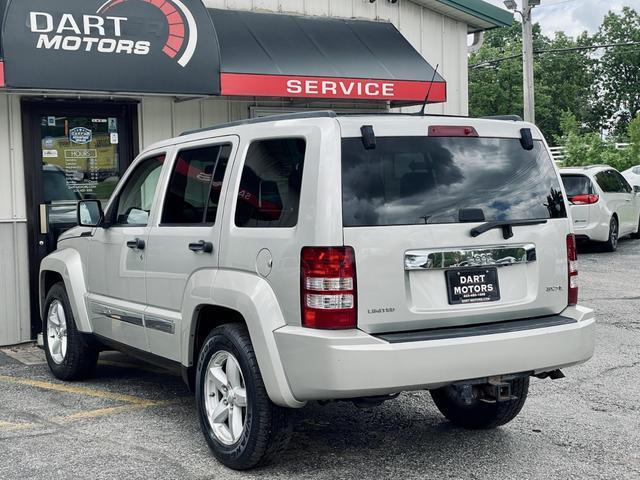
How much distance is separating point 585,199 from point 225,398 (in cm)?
1235

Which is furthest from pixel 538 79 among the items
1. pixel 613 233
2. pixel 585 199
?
pixel 585 199

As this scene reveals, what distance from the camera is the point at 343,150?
4.71m

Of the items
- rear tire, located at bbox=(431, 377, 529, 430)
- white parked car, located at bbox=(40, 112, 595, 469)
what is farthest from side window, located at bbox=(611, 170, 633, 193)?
white parked car, located at bbox=(40, 112, 595, 469)

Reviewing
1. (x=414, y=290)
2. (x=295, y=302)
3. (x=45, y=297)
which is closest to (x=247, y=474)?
(x=295, y=302)

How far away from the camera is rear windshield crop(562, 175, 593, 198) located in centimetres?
1636

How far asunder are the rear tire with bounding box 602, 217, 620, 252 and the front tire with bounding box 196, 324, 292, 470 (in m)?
12.7

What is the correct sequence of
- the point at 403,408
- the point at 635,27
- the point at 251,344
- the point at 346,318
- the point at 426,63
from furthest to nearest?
1. the point at 635,27
2. the point at 426,63
3. the point at 403,408
4. the point at 251,344
5. the point at 346,318

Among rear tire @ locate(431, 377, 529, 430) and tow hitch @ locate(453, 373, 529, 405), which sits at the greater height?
tow hitch @ locate(453, 373, 529, 405)

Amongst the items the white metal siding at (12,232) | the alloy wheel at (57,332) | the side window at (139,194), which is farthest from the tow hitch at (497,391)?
the white metal siding at (12,232)

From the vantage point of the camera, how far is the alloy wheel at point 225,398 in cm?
507

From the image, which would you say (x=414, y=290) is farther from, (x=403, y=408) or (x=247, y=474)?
(x=403, y=408)

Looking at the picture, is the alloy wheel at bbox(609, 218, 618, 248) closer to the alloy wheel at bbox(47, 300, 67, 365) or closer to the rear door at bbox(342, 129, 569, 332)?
the alloy wheel at bbox(47, 300, 67, 365)

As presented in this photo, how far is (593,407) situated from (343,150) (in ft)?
9.89

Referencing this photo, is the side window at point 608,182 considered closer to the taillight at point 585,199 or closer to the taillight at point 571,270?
the taillight at point 585,199
